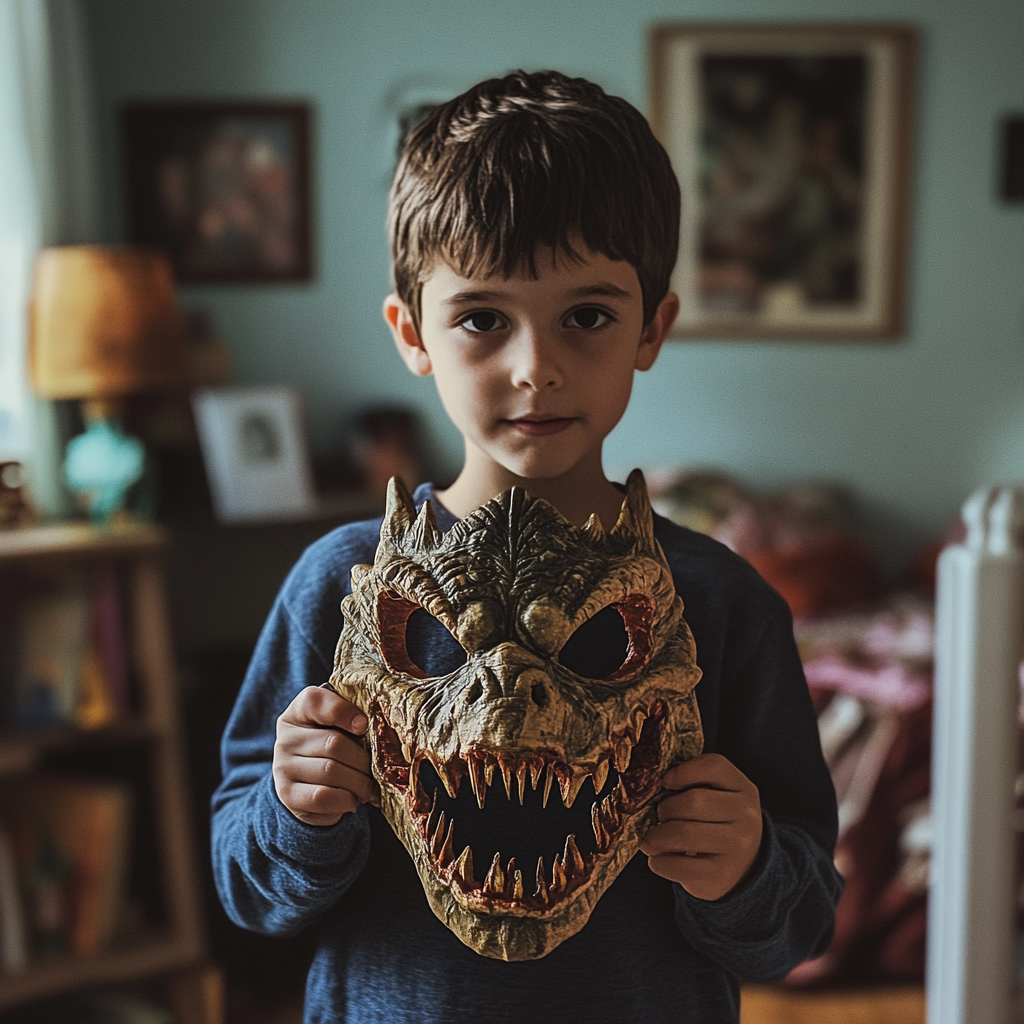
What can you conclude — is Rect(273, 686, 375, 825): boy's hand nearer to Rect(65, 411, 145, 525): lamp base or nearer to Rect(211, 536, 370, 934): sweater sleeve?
Rect(211, 536, 370, 934): sweater sleeve

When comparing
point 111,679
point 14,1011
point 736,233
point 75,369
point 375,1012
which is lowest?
point 14,1011

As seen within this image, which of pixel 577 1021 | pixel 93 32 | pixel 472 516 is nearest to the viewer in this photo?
pixel 472 516

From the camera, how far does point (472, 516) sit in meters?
0.64

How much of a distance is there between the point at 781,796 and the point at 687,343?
10.1ft

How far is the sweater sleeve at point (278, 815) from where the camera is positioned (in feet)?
2.46

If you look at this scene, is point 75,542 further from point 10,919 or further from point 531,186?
point 531,186

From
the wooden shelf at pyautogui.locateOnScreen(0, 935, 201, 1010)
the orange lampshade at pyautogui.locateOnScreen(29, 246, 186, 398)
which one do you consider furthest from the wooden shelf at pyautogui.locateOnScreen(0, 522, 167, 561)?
the wooden shelf at pyautogui.locateOnScreen(0, 935, 201, 1010)

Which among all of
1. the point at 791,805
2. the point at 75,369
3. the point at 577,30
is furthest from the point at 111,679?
the point at 577,30

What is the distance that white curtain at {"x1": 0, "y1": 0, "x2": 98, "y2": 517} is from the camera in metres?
2.62

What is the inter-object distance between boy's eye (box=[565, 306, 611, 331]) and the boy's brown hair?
0.11ft

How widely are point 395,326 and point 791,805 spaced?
448 millimetres

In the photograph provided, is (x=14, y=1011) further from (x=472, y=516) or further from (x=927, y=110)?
(x=927, y=110)

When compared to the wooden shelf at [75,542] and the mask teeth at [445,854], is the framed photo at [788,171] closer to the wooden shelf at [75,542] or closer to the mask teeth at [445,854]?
the wooden shelf at [75,542]

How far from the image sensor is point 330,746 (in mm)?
676
